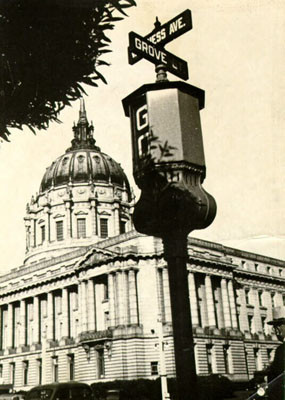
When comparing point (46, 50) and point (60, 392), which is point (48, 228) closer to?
point (60, 392)

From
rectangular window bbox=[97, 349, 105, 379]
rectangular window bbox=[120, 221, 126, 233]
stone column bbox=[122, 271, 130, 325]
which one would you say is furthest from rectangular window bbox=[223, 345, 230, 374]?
rectangular window bbox=[120, 221, 126, 233]

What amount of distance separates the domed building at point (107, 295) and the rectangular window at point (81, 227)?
5.5 inches

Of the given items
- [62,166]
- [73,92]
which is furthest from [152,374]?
[73,92]

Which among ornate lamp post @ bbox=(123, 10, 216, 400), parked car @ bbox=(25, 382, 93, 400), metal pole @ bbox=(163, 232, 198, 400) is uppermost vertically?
ornate lamp post @ bbox=(123, 10, 216, 400)

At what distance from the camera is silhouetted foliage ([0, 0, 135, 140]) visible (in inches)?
239

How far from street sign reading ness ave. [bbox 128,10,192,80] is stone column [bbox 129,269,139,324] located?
4439cm

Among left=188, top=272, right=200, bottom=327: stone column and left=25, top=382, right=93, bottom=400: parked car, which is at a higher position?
left=188, top=272, right=200, bottom=327: stone column

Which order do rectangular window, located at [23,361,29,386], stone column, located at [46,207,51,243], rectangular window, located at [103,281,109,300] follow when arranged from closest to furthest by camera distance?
rectangular window, located at [103,281,109,300] → rectangular window, located at [23,361,29,386] → stone column, located at [46,207,51,243]

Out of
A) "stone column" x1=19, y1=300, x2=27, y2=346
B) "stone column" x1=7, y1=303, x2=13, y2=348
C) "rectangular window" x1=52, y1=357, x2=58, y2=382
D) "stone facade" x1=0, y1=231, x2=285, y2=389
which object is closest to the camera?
"stone facade" x1=0, y1=231, x2=285, y2=389

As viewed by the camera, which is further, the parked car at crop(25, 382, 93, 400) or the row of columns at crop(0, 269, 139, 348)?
the row of columns at crop(0, 269, 139, 348)

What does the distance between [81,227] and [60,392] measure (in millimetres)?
52616

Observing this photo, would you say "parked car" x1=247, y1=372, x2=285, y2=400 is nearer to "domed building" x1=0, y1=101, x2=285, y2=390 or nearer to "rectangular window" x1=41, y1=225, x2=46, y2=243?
"domed building" x1=0, y1=101, x2=285, y2=390

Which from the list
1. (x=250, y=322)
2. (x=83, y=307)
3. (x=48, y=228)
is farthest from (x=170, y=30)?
(x=48, y=228)

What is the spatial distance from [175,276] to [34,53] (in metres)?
3.37
